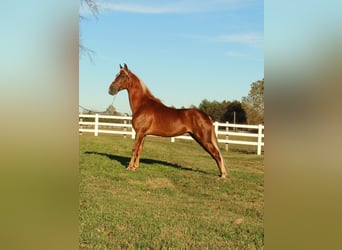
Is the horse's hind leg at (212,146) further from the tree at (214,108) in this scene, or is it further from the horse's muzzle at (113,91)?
the horse's muzzle at (113,91)

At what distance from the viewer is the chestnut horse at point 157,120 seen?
156 centimetres

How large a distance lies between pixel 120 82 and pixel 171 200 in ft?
2.02

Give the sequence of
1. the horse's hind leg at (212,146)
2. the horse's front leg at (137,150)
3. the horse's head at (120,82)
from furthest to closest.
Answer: the horse's front leg at (137,150) < the horse's hind leg at (212,146) < the horse's head at (120,82)

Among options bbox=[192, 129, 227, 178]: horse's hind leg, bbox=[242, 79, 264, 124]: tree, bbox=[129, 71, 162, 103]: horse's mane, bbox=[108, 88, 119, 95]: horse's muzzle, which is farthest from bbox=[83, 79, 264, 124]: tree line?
bbox=[192, 129, 227, 178]: horse's hind leg

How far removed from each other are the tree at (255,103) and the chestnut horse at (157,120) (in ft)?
1.15

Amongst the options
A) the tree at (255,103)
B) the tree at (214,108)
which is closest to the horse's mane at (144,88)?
the tree at (214,108)

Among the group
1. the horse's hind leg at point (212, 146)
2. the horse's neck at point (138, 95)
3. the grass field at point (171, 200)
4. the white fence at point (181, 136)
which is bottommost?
the grass field at point (171, 200)

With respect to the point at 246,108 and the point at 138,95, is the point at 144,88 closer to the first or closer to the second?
the point at 138,95

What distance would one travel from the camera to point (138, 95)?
1727mm
